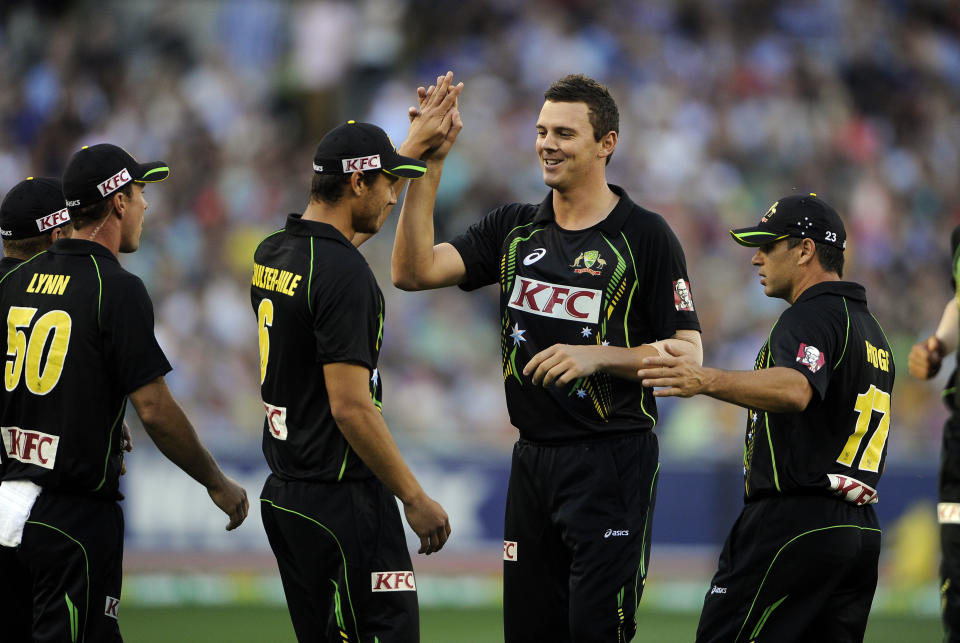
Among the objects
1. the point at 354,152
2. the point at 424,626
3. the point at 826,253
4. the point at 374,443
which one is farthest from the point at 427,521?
the point at 424,626

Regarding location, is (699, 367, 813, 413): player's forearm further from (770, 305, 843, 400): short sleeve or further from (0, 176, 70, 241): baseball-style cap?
(0, 176, 70, 241): baseball-style cap

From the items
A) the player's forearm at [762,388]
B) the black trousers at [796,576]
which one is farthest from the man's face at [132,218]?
the black trousers at [796,576]

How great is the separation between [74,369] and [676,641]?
264 inches

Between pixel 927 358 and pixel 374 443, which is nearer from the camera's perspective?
pixel 374 443

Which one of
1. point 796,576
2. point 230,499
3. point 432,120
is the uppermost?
point 432,120

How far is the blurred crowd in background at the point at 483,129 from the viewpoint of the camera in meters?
15.1

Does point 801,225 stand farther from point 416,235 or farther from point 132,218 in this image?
point 132,218

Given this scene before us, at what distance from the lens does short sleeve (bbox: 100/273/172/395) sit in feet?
18.3

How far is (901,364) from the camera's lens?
Answer: 15.9 meters

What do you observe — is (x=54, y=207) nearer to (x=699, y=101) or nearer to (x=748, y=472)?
(x=748, y=472)

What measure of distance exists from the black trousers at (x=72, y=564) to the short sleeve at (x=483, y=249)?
2091 millimetres

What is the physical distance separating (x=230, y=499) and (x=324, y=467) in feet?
1.99

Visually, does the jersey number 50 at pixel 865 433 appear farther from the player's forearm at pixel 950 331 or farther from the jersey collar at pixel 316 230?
the jersey collar at pixel 316 230

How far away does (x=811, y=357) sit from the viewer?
578cm
